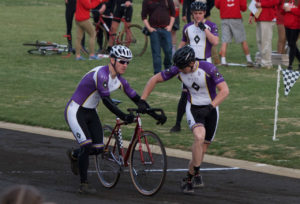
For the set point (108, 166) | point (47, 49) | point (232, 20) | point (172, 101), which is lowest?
point (47, 49)

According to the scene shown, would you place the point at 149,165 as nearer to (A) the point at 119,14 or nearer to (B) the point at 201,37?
(B) the point at 201,37

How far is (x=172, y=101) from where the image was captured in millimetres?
13469

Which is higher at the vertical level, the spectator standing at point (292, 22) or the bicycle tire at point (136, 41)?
the spectator standing at point (292, 22)

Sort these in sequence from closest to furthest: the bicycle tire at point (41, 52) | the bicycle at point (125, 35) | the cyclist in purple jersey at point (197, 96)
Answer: the cyclist in purple jersey at point (197, 96) → the bicycle at point (125, 35) → the bicycle tire at point (41, 52)

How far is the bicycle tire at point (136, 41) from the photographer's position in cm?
1978

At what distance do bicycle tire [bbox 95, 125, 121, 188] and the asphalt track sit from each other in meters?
0.10

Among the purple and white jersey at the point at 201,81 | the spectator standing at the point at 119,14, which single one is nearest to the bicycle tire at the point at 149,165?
the purple and white jersey at the point at 201,81

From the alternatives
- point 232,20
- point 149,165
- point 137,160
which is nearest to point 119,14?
point 232,20

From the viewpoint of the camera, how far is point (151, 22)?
1489 centimetres

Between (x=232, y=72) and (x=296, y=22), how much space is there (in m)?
2.08

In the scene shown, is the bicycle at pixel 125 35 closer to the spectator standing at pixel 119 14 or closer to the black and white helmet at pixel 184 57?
the spectator standing at pixel 119 14

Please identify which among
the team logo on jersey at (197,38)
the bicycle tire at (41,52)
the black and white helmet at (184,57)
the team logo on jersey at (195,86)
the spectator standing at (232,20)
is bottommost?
the bicycle tire at (41,52)

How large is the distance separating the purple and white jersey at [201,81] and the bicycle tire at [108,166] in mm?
1047

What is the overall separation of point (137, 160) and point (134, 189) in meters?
0.49
